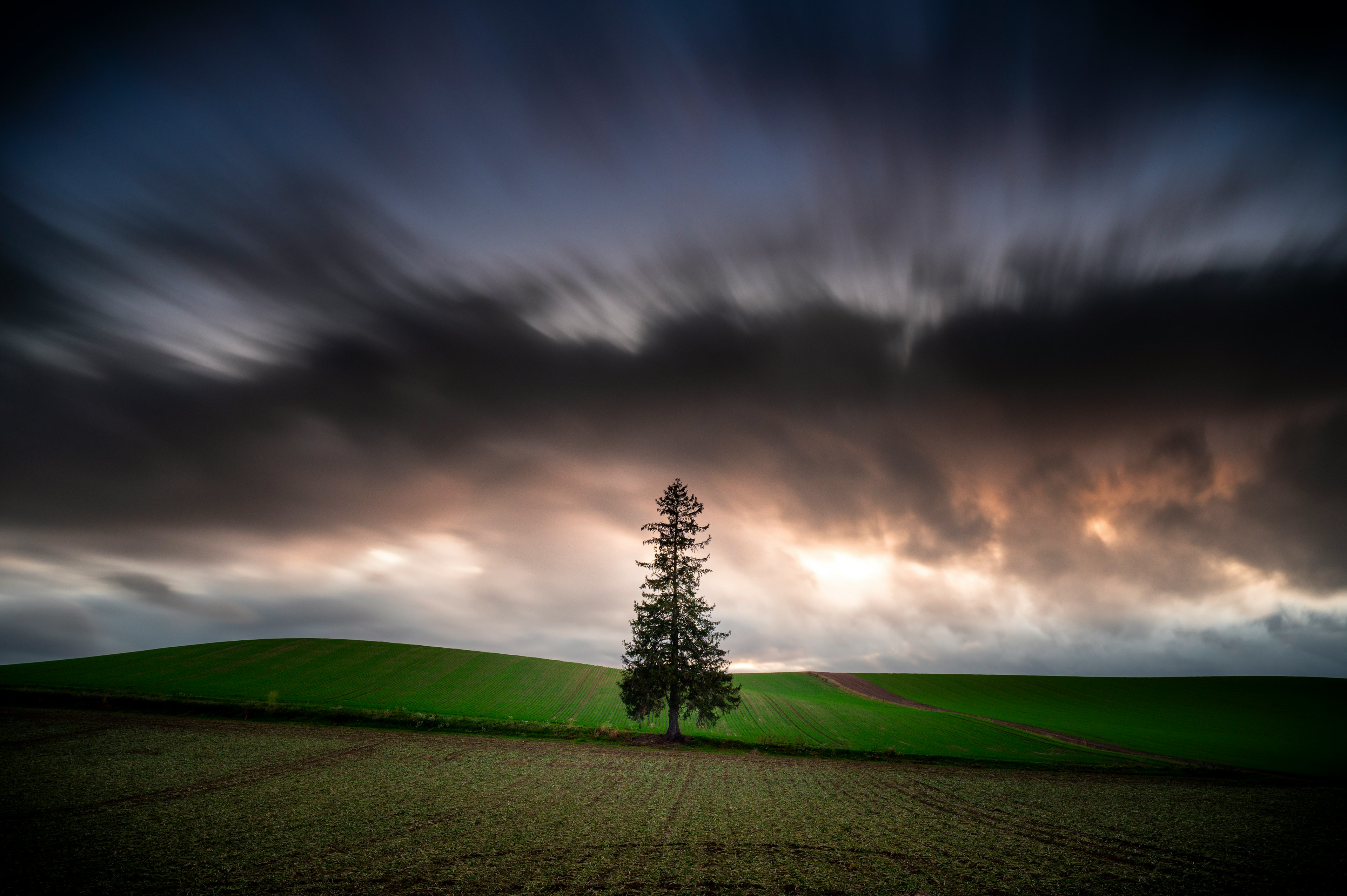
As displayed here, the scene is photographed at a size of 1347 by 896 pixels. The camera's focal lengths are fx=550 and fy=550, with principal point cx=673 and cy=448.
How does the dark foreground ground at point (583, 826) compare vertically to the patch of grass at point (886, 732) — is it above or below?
above

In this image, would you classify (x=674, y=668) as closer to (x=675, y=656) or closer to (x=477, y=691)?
(x=675, y=656)

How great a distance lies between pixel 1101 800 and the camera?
28.4m

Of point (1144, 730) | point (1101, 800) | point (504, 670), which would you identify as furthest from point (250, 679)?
point (1144, 730)

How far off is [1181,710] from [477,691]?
101m

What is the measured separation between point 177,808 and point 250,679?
57360 mm

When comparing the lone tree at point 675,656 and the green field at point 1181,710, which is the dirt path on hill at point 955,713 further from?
the lone tree at point 675,656

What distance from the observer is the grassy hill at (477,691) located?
169 feet

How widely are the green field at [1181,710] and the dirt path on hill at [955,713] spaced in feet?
4.83

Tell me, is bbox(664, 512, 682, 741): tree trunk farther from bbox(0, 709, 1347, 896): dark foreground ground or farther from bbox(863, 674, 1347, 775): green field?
bbox(863, 674, 1347, 775): green field

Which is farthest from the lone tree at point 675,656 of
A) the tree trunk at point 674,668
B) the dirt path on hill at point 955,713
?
the dirt path on hill at point 955,713

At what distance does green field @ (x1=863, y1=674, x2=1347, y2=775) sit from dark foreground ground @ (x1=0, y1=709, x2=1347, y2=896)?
25.0 meters

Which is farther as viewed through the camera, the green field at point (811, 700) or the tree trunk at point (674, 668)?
the green field at point (811, 700)

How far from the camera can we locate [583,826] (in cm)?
1905

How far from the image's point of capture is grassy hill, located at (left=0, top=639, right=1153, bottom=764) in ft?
169
